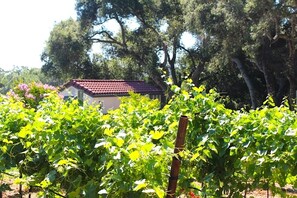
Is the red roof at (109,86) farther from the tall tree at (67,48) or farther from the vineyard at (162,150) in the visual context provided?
the vineyard at (162,150)

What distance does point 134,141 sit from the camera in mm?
1900

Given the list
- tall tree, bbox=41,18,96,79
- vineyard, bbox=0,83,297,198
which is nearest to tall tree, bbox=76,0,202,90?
tall tree, bbox=41,18,96,79

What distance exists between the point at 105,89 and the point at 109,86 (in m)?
0.72

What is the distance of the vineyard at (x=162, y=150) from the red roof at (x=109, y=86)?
1790 cm

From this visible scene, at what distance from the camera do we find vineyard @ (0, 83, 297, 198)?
1.92 meters

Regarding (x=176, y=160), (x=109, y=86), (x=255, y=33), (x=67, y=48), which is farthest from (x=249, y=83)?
(x=176, y=160)

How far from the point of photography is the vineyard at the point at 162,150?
1919 mm

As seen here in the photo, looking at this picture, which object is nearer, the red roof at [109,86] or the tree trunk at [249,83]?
the tree trunk at [249,83]

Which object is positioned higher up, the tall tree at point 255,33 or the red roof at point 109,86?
the tall tree at point 255,33

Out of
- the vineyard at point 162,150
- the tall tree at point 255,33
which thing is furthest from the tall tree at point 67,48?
the vineyard at point 162,150

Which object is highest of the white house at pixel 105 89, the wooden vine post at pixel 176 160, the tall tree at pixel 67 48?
the tall tree at pixel 67 48

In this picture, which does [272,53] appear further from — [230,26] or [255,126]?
[255,126]

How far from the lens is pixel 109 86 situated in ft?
79.6

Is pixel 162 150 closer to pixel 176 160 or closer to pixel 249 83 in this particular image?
pixel 176 160
